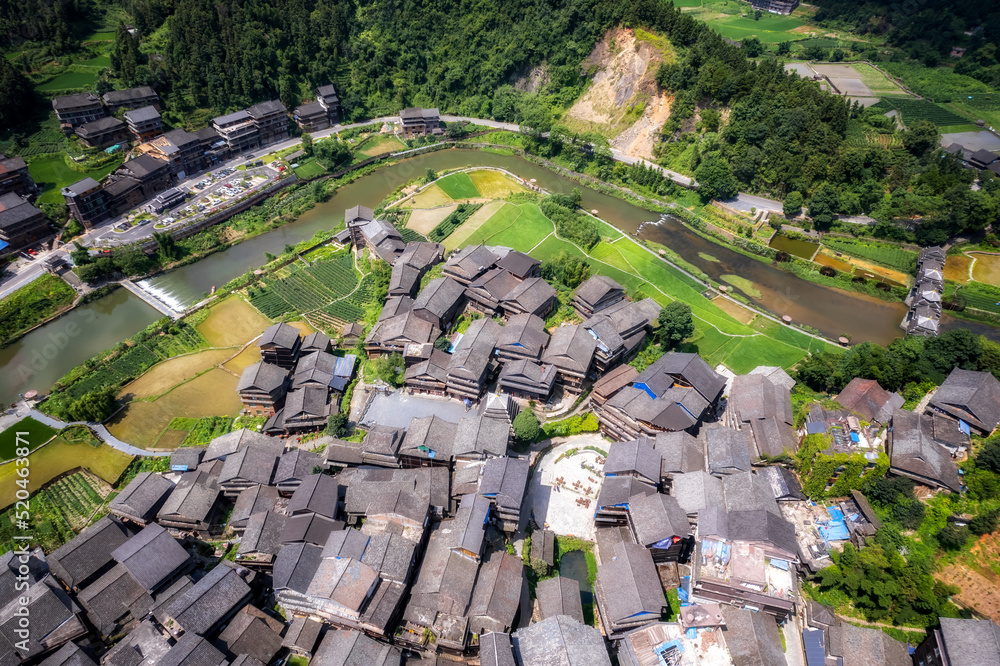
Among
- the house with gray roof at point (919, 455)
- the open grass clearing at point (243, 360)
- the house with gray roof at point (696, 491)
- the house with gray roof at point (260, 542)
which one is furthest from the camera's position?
the open grass clearing at point (243, 360)

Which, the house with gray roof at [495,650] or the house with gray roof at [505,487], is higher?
the house with gray roof at [505,487]

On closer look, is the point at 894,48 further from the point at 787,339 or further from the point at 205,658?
the point at 205,658

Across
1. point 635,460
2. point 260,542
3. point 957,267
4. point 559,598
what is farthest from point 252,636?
point 957,267

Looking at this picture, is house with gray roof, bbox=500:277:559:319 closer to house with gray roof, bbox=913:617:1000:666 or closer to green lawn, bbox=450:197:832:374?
green lawn, bbox=450:197:832:374

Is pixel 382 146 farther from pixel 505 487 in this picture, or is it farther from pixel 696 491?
pixel 696 491

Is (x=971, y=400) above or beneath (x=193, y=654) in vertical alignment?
above

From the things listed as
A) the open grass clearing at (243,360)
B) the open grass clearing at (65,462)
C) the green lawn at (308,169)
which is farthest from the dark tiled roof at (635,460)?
the green lawn at (308,169)

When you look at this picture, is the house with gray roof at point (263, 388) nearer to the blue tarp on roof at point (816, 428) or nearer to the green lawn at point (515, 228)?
the green lawn at point (515, 228)

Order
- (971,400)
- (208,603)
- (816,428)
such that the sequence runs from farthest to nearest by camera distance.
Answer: (816,428), (971,400), (208,603)
